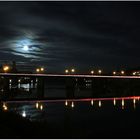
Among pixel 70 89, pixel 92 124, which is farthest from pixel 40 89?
pixel 92 124

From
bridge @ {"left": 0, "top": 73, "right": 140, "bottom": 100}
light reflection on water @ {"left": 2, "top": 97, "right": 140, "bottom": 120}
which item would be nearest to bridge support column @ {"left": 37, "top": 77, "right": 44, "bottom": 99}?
bridge @ {"left": 0, "top": 73, "right": 140, "bottom": 100}

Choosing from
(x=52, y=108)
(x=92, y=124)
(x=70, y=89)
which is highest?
(x=70, y=89)

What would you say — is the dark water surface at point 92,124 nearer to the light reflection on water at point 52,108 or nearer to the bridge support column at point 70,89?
the light reflection on water at point 52,108

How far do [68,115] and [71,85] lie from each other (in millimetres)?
44671

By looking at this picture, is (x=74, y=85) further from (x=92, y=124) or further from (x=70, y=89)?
(x=92, y=124)

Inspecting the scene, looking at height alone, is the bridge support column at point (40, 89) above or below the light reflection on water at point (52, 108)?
above

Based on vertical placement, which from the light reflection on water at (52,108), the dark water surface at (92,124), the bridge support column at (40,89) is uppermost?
the bridge support column at (40,89)

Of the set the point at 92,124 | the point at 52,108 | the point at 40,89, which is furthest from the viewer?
the point at 40,89

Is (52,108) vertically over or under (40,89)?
under

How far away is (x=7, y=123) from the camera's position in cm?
2838

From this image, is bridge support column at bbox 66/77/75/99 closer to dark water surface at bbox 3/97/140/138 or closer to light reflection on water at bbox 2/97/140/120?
light reflection on water at bbox 2/97/140/120

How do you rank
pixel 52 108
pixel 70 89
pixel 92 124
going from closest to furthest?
pixel 92 124 < pixel 52 108 < pixel 70 89

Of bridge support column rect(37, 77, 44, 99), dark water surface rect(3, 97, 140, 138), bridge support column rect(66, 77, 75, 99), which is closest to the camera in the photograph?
dark water surface rect(3, 97, 140, 138)

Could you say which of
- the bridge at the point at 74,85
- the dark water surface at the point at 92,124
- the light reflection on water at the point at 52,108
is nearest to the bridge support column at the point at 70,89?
the bridge at the point at 74,85
